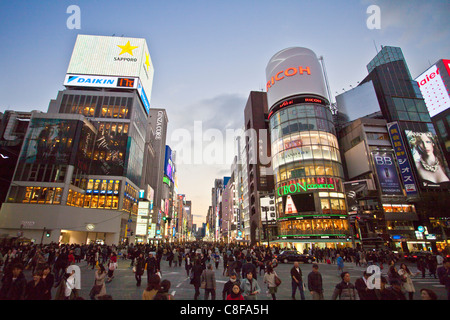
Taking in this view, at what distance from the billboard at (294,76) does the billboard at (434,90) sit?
28.4 metres

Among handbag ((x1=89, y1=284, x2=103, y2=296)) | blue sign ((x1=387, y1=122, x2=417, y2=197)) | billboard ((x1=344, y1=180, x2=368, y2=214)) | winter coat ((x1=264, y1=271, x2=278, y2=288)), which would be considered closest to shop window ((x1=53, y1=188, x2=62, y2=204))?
handbag ((x1=89, y1=284, x2=103, y2=296))

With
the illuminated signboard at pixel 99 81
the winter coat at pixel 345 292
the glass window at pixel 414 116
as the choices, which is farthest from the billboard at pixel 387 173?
the illuminated signboard at pixel 99 81

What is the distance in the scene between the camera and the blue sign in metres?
53.1

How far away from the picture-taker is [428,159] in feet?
187

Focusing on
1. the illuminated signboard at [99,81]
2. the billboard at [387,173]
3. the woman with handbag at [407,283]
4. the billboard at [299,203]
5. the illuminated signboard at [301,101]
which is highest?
the illuminated signboard at [99,81]

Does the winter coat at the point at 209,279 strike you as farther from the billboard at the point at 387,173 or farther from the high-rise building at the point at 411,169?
the billboard at the point at 387,173

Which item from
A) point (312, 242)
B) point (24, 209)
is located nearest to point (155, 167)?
point (24, 209)

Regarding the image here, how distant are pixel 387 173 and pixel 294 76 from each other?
33.1m

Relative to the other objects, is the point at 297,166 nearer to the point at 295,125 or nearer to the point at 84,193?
the point at 295,125

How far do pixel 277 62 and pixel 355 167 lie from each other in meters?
36.9

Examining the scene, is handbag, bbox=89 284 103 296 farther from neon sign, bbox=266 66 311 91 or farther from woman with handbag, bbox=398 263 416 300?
neon sign, bbox=266 66 311 91

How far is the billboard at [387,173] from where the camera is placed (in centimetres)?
5375

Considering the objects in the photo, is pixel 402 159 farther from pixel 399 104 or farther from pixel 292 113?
pixel 292 113
